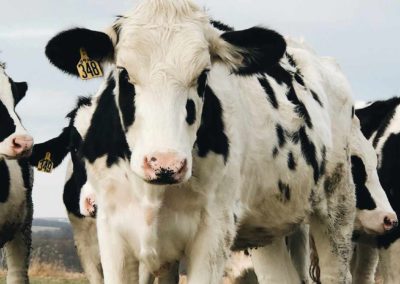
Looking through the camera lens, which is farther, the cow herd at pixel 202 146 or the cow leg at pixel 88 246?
the cow leg at pixel 88 246

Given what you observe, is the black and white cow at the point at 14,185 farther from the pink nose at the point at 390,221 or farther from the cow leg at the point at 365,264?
the cow leg at the point at 365,264

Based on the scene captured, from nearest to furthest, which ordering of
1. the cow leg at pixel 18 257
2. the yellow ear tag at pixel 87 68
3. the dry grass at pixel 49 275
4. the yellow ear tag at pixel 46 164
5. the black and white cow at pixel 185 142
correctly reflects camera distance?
the black and white cow at pixel 185 142
the yellow ear tag at pixel 87 68
the yellow ear tag at pixel 46 164
the cow leg at pixel 18 257
the dry grass at pixel 49 275

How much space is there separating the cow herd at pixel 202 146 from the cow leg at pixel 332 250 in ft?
0.04

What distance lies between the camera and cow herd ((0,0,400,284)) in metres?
6.35

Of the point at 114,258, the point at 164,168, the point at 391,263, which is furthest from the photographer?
the point at 391,263

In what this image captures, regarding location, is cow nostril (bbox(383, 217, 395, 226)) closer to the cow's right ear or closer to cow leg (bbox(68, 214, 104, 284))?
cow leg (bbox(68, 214, 104, 284))

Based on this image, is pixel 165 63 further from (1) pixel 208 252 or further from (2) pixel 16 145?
(2) pixel 16 145

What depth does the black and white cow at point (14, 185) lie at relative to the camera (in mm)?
10938

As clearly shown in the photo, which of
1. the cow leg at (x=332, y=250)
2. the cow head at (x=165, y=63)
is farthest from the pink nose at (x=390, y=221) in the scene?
the cow head at (x=165, y=63)

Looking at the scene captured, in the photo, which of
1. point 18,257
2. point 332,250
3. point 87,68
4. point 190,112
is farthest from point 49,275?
point 190,112

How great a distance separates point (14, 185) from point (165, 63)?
6.46m

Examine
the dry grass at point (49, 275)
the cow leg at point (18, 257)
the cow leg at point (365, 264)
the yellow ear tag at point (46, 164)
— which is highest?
the yellow ear tag at point (46, 164)

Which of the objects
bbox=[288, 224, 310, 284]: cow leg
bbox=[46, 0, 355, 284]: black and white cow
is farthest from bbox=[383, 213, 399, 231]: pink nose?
bbox=[46, 0, 355, 284]: black and white cow

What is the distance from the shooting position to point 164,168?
5883 millimetres
